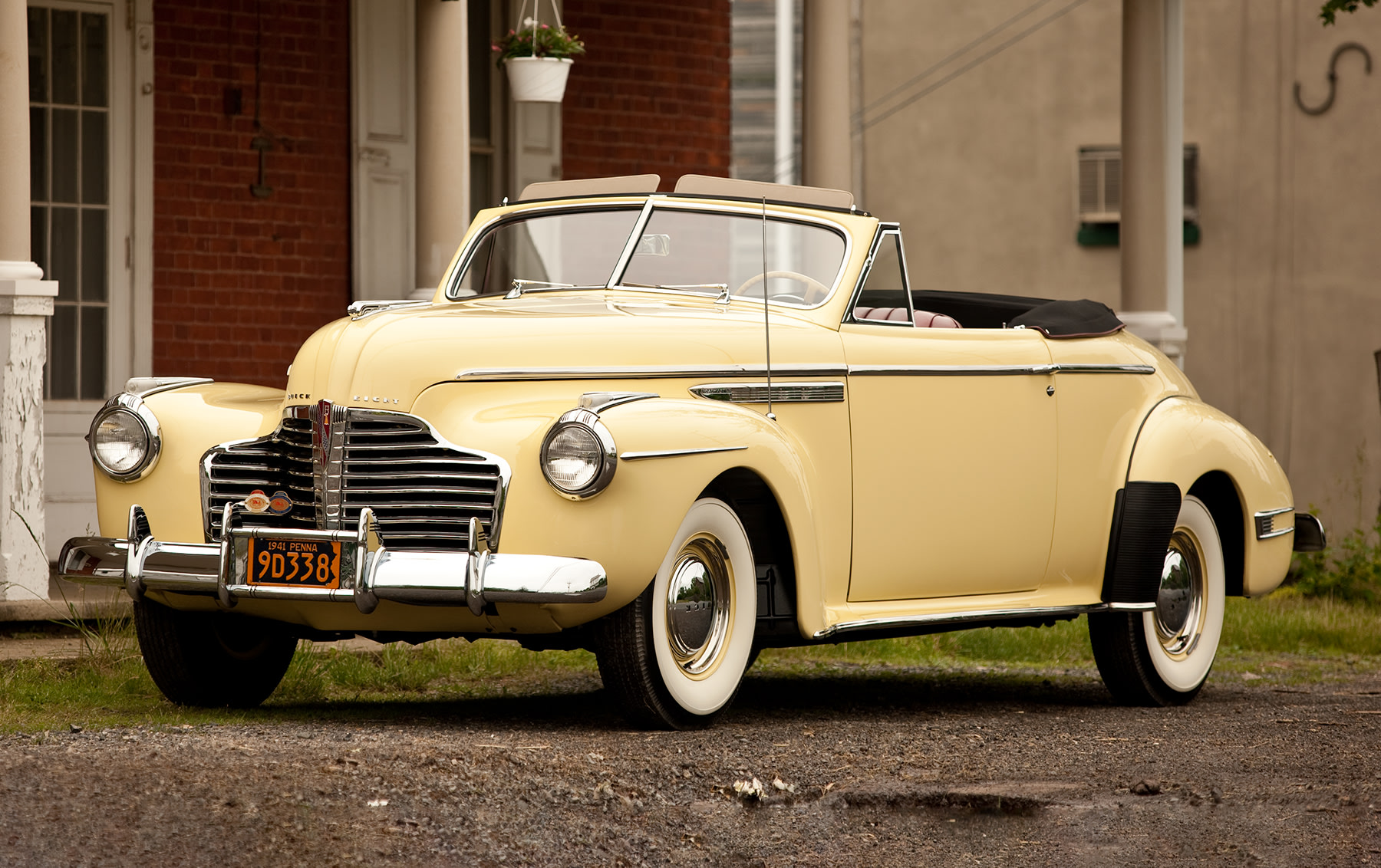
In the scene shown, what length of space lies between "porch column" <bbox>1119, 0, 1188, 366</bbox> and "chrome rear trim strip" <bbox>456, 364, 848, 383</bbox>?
246 inches

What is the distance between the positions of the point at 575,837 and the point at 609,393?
1.58 m

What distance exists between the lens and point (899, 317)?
663 cm

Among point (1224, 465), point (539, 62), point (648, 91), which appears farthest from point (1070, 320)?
point (648, 91)

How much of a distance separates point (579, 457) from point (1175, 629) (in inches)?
118

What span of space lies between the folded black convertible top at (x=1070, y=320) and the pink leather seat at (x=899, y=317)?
0.28 m

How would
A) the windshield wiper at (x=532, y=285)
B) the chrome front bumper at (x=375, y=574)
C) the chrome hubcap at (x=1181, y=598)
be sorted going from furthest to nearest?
the chrome hubcap at (x=1181, y=598)
the windshield wiper at (x=532, y=285)
the chrome front bumper at (x=375, y=574)

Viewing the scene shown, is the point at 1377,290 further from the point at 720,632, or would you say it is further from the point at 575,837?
the point at 575,837

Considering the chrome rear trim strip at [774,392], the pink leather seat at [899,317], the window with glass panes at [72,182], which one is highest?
the window with glass panes at [72,182]

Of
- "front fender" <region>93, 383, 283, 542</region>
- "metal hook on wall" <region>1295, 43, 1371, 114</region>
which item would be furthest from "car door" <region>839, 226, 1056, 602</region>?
"metal hook on wall" <region>1295, 43, 1371, 114</region>

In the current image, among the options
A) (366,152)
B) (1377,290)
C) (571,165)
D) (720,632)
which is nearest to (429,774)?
(720,632)

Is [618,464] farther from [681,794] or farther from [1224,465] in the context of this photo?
[1224,465]

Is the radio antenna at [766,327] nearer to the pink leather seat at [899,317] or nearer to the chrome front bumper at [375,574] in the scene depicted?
the pink leather seat at [899,317]

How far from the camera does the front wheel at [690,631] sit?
532 centimetres

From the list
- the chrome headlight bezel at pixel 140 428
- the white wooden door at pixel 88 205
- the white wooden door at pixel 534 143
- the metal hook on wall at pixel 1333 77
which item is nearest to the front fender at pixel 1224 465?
the chrome headlight bezel at pixel 140 428
